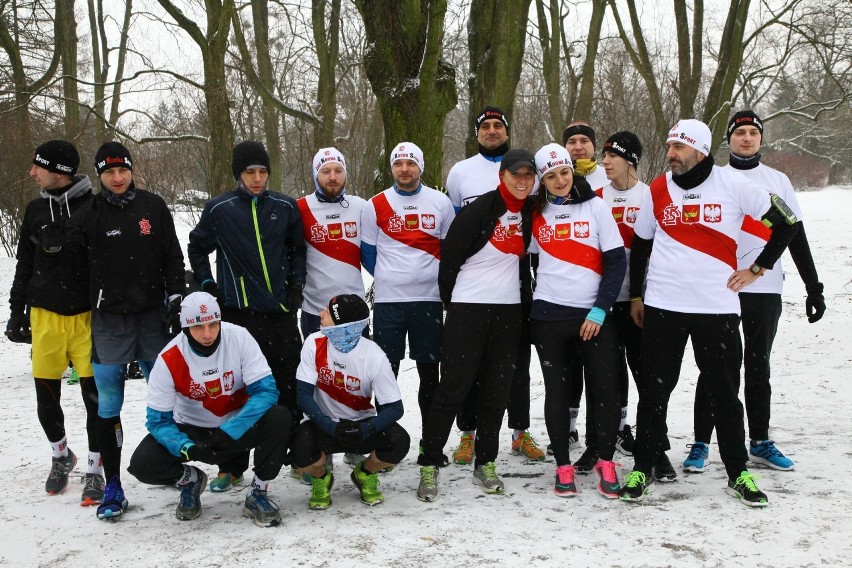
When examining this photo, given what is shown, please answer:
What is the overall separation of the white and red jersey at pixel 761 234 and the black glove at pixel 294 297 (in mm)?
2758

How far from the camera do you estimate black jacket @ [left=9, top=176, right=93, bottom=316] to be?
444 cm

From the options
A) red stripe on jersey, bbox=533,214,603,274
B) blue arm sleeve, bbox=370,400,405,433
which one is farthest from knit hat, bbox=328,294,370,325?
red stripe on jersey, bbox=533,214,603,274

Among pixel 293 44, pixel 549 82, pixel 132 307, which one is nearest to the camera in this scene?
pixel 132 307

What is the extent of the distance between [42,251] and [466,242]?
8.53 feet

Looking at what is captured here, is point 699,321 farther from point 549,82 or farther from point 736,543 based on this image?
point 549,82

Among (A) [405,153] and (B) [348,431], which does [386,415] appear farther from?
(A) [405,153]

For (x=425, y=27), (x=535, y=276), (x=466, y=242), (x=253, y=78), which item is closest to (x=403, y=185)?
(x=466, y=242)

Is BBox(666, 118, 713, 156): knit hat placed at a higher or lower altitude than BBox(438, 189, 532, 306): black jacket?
higher

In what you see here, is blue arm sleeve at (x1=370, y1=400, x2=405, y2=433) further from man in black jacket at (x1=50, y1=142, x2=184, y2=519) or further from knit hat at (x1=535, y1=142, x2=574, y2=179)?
knit hat at (x1=535, y1=142, x2=574, y2=179)

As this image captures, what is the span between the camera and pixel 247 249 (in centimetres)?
468

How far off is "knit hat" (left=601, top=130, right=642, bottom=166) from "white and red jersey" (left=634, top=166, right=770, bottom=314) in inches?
26.7

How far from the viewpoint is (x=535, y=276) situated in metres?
4.68

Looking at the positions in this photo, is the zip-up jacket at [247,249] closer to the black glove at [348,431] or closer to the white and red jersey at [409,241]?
the white and red jersey at [409,241]

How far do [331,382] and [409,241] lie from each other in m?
1.11
